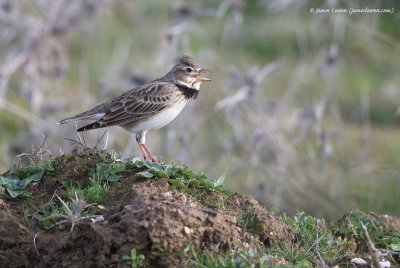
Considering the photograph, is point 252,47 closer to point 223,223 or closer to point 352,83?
point 352,83

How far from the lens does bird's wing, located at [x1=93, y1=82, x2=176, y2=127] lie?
796cm

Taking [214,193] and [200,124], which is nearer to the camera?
[214,193]

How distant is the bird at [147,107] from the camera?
7.97m

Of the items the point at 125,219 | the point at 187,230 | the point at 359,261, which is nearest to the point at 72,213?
the point at 125,219

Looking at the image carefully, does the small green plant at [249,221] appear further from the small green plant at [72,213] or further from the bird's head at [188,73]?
the bird's head at [188,73]

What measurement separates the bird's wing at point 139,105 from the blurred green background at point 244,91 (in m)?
0.83

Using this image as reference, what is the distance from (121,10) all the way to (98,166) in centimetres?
1316

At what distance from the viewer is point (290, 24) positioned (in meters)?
17.0

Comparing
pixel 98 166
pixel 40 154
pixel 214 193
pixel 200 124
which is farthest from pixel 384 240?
pixel 200 124

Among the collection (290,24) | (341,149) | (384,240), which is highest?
(290,24)

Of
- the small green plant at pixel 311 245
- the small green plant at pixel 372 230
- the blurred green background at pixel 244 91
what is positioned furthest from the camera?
the blurred green background at pixel 244 91

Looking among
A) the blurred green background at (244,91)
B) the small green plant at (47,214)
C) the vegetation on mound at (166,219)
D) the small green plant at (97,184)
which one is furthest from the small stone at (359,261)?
the blurred green background at (244,91)

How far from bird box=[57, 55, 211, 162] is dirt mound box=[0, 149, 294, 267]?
208 cm

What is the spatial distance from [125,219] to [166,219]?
278 millimetres
